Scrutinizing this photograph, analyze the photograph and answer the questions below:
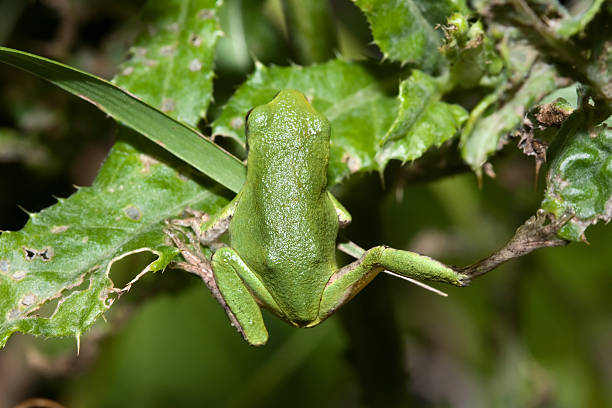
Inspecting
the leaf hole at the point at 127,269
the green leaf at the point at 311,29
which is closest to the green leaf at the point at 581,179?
the green leaf at the point at 311,29

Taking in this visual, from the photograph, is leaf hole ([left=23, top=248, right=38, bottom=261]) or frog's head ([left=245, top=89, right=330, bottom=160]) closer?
leaf hole ([left=23, top=248, right=38, bottom=261])

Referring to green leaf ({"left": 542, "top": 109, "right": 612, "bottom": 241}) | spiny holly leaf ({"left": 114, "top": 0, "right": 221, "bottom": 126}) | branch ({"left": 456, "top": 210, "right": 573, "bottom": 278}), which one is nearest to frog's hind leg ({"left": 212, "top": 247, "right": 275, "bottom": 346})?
spiny holly leaf ({"left": 114, "top": 0, "right": 221, "bottom": 126})

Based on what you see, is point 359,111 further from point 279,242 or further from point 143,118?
point 143,118

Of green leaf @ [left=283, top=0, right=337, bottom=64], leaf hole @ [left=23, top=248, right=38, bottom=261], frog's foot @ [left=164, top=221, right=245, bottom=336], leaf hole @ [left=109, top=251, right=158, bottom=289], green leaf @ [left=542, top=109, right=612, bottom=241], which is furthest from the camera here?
leaf hole @ [left=109, top=251, right=158, bottom=289]

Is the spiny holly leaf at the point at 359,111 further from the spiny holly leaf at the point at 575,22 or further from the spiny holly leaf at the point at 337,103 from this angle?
the spiny holly leaf at the point at 575,22

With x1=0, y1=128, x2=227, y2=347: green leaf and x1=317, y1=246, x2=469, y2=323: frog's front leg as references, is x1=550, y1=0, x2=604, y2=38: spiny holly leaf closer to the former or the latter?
x1=317, y1=246, x2=469, y2=323: frog's front leg

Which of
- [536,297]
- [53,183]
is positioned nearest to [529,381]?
[536,297]
